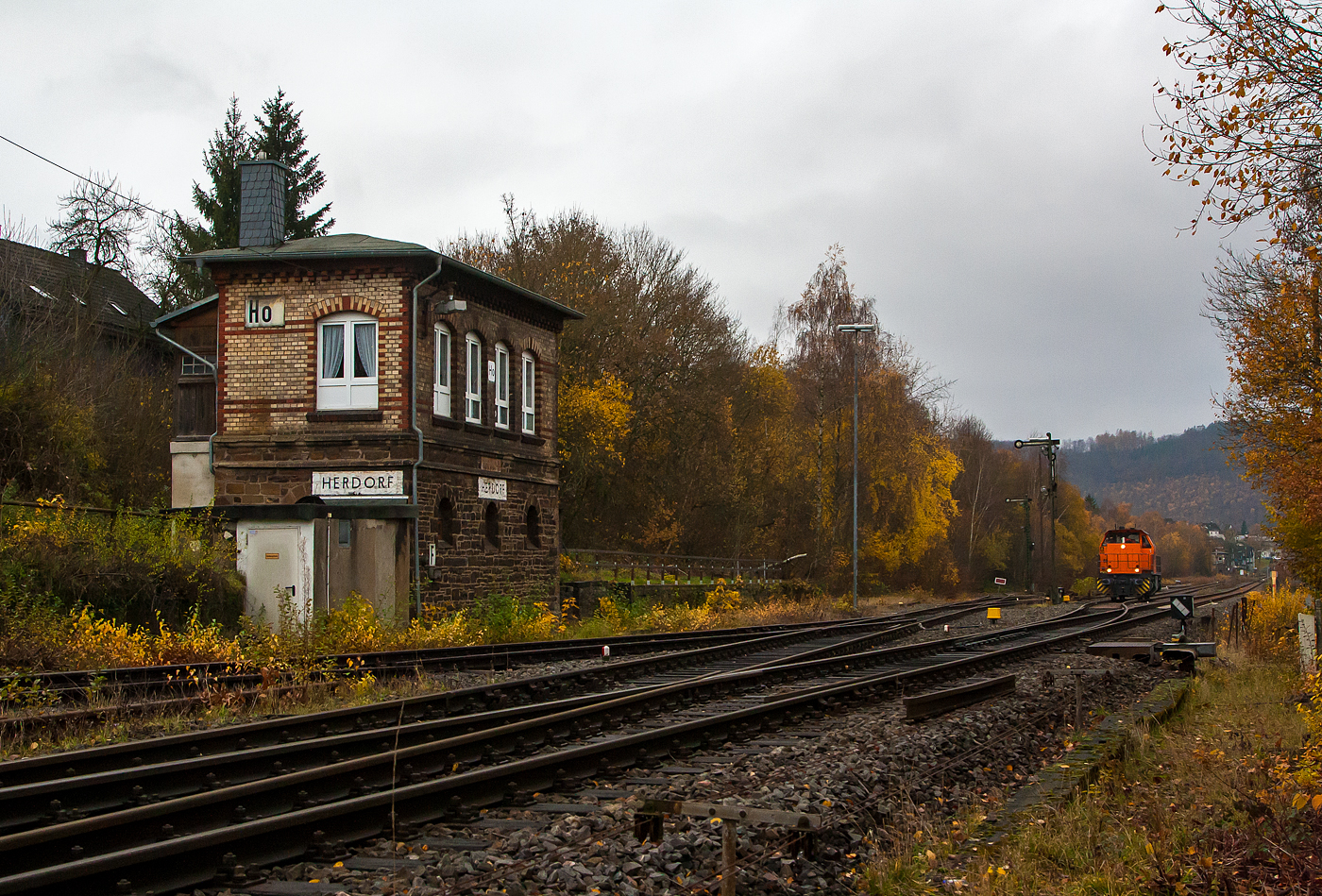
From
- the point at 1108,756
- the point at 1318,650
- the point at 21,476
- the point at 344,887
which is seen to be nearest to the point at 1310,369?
the point at 1318,650

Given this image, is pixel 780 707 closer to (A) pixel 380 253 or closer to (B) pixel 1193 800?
(B) pixel 1193 800

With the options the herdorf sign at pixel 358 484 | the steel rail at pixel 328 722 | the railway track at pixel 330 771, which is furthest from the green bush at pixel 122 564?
the railway track at pixel 330 771

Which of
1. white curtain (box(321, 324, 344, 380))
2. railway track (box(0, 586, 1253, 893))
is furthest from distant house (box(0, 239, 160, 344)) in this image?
railway track (box(0, 586, 1253, 893))

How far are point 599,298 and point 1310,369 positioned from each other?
24235 millimetres

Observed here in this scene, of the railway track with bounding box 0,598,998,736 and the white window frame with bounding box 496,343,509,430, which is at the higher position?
the white window frame with bounding box 496,343,509,430

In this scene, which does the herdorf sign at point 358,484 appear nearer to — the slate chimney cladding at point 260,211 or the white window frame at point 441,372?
→ the white window frame at point 441,372

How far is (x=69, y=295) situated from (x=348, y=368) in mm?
15251

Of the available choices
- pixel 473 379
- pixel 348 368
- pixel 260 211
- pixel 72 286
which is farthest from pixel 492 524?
pixel 72 286

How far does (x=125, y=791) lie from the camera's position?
23.4 feet

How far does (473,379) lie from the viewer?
978 inches

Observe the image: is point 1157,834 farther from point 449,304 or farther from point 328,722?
point 449,304

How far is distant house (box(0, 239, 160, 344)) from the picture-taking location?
30.2 metres

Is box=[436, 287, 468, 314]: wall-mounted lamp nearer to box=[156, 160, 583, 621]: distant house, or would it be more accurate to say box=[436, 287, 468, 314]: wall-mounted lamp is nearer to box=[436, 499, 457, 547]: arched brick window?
box=[156, 160, 583, 621]: distant house

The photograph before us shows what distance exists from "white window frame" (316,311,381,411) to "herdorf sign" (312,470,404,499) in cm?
137
